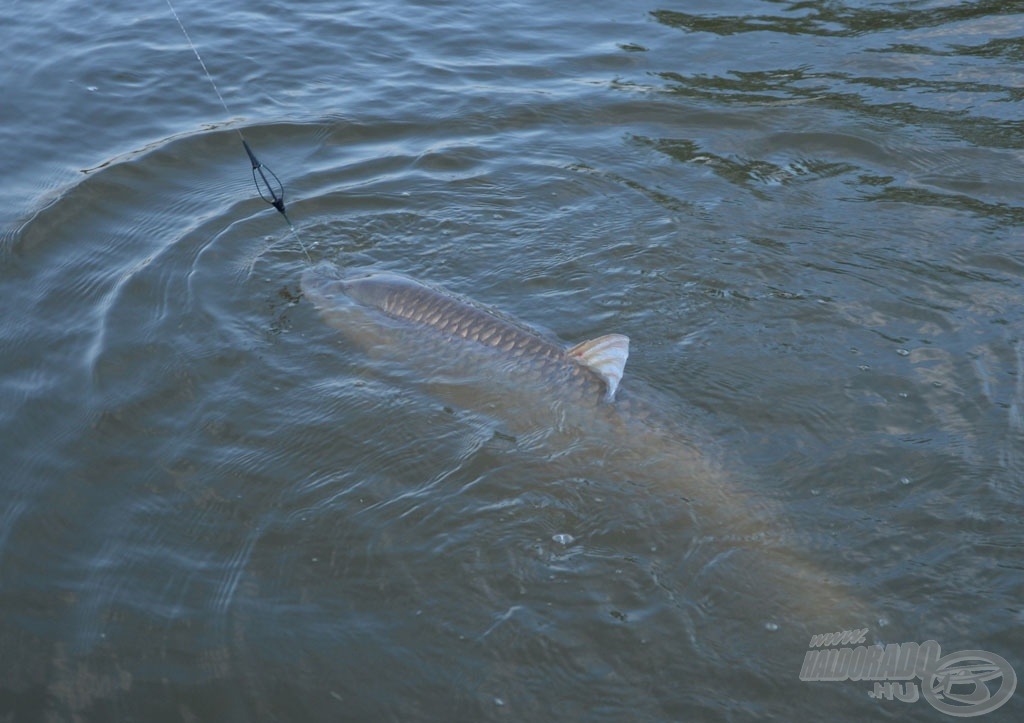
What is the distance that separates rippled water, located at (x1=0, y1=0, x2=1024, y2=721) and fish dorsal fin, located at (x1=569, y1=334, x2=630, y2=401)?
1.18 ft

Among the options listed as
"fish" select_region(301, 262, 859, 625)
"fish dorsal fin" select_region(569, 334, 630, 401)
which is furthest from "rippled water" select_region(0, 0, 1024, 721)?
"fish dorsal fin" select_region(569, 334, 630, 401)

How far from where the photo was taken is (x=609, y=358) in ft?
14.5

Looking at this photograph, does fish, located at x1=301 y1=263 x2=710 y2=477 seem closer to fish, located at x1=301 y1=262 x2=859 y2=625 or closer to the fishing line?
fish, located at x1=301 y1=262 x2=859 y2=625

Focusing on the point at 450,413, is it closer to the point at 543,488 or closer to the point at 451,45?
the point at 543,488

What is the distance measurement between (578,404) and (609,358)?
0.80 feet

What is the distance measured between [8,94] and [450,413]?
599 centimetres

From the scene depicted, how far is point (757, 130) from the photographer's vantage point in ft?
23.5

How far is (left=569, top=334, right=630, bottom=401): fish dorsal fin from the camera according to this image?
14.4 feet

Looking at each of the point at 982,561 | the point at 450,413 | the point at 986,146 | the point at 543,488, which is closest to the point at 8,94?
the point at 450,413

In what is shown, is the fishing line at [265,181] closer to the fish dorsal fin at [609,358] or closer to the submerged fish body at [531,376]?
the submerged fish body at [531,376]
